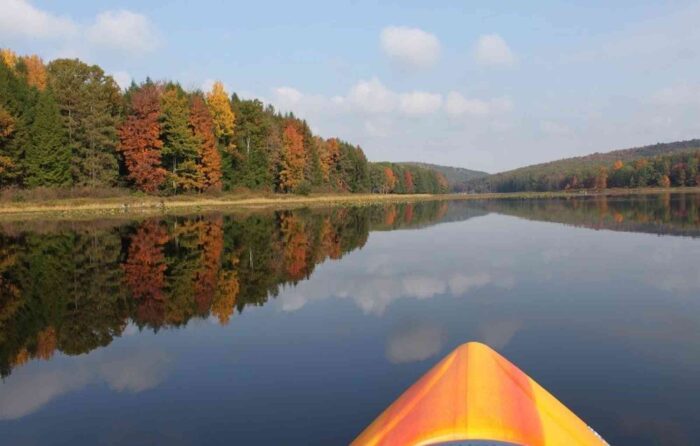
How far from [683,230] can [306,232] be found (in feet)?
58.8

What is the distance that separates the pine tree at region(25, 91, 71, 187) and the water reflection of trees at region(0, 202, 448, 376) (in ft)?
65.4

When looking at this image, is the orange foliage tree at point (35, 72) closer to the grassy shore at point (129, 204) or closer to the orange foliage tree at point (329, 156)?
the grassy shore at point (129, 204)

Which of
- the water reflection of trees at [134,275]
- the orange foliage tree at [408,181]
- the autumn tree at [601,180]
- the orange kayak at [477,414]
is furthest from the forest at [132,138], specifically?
the autumn tree at [601,180]

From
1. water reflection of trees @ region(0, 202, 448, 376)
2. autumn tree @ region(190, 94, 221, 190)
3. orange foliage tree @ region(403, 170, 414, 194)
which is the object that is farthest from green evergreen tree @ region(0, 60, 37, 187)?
orange foliage tree @ region(403, 170, 414, 194)

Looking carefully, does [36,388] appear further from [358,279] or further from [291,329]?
[358,279]

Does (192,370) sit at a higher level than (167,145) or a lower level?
lower

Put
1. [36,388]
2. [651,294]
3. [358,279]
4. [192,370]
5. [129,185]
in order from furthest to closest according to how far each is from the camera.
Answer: [129,185] → [358,279] → [651,294] → [192,370] → [36,388]

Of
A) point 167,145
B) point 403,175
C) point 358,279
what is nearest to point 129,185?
point 167,145

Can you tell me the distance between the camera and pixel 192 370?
7285mm

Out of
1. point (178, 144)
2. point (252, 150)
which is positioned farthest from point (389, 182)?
point (178, 144)

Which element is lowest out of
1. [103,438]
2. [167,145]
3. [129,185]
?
[103,438]

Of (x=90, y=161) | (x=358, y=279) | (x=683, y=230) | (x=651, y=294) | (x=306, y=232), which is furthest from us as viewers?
(x=90, y=161)

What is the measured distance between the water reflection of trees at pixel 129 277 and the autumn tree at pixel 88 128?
2192 cm

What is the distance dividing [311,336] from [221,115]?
2212 inches
